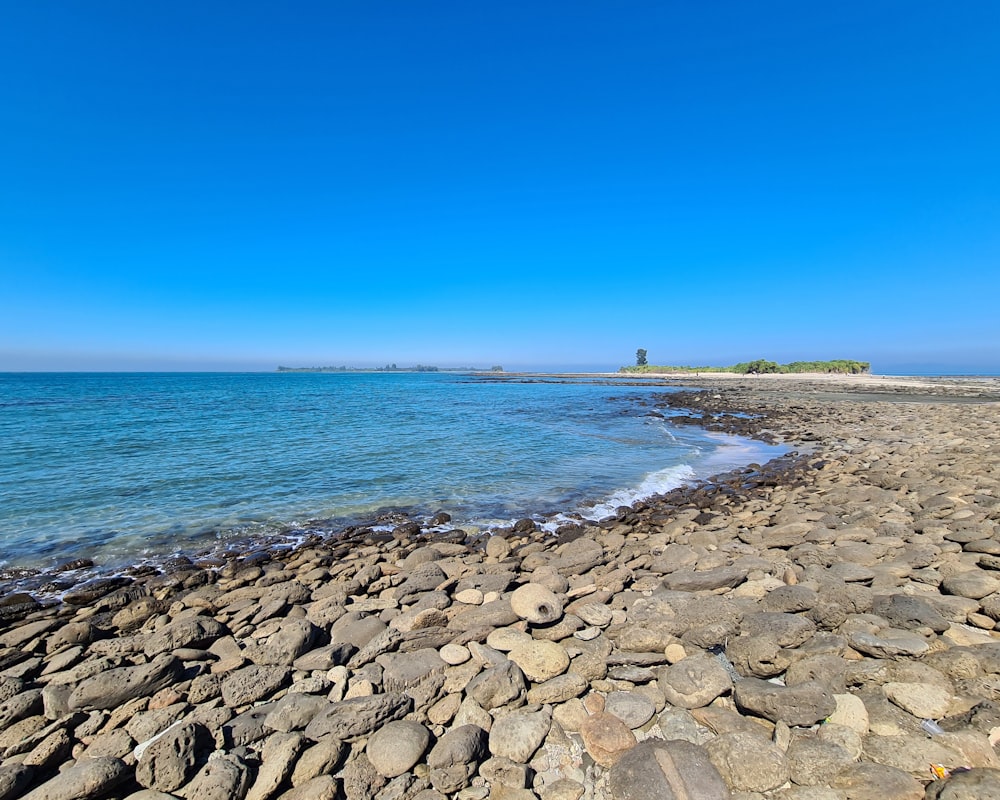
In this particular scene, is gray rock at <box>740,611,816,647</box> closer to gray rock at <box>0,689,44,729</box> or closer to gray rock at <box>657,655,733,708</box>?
gray rock at <box>657,655,733,708</box>

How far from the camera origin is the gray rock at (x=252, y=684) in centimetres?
414

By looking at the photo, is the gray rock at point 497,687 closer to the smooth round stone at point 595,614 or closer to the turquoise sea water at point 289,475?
the smooth round stone at point 595,614

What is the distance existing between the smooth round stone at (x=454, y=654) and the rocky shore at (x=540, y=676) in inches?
1.1

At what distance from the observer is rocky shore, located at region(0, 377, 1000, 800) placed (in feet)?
10.1

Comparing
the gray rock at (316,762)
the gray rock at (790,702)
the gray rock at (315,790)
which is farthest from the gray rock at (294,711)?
the gray rock at (790,702)

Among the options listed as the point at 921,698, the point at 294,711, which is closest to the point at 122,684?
the point at 294,711

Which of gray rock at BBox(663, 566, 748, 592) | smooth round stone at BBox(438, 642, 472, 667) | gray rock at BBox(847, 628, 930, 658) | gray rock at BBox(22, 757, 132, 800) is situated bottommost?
smooth round stone at BBox(438, 642, 472, 667)

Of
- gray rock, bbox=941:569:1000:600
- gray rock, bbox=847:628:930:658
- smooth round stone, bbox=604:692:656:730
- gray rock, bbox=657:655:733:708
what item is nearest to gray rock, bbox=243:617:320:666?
smooth round stone, bbox=604:692:656:730

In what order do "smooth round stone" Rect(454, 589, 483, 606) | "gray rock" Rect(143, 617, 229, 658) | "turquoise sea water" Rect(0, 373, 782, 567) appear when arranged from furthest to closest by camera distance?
"turquoise sea water" Rect(0, 373, 782, 567) < "smooth round stone" Rect(454, 589, 483, 606) < "gray rock" Rect(143, 617, 229, 658)

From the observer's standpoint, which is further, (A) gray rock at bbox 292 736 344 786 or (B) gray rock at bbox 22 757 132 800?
(A) gray rock at bbox 292 736 344 786

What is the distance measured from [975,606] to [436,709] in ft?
17.5

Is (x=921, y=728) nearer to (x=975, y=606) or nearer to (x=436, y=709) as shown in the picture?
(x=975, y=606)

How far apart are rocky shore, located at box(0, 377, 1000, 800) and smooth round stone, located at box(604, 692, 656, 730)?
0.02 m

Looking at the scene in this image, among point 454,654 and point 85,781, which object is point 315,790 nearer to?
point 85,781
